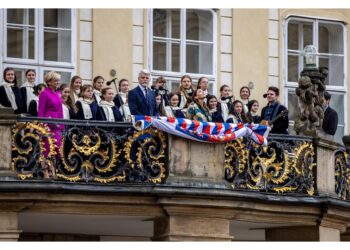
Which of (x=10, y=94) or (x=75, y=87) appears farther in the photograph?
(x=75, y=87)

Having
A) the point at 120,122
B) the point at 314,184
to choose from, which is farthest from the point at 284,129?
the point at 120,122

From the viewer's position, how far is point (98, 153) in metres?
32.5

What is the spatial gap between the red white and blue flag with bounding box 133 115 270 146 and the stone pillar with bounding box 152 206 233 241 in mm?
1159

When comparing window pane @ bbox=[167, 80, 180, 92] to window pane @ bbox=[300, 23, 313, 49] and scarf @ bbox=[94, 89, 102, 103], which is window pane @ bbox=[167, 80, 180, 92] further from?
scarf @ bbox=[94, 89, 102, 103]

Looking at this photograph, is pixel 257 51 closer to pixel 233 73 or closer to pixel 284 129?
pixel 233 73

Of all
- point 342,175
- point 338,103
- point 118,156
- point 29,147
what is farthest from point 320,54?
point 29,147

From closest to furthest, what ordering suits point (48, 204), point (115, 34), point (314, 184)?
point (48, 204) < point (314, 184) < point (115, 34)

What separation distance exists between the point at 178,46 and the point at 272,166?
5040mm

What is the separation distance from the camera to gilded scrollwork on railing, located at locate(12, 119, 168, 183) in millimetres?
32062

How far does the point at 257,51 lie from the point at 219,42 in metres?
0.86

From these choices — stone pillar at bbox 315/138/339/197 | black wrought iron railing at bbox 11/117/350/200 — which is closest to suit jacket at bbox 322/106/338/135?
stone pillar at bbox 315/138/339/197

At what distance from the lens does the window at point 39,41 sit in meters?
36.7

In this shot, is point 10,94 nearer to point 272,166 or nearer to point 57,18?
point 57,18

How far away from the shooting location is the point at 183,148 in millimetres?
32812
